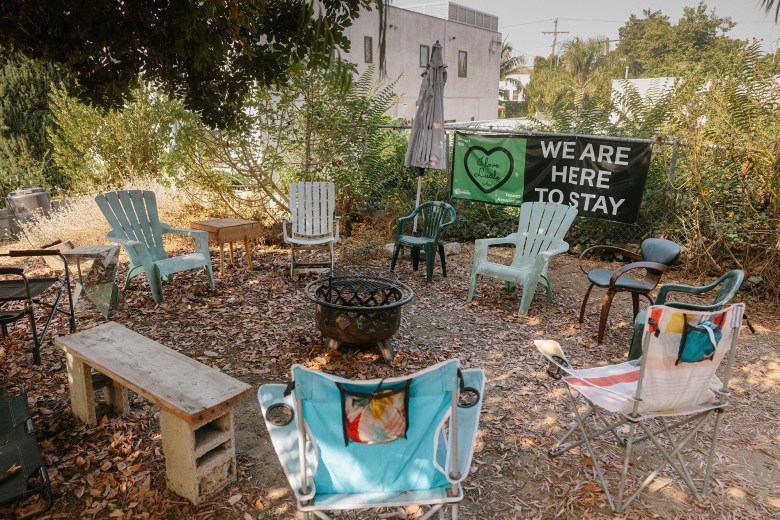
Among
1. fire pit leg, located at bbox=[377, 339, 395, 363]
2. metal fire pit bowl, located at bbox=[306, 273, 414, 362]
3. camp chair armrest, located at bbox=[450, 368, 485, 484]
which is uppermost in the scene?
camp chair armrest, located at bbox=[450, 368, 485, 484]

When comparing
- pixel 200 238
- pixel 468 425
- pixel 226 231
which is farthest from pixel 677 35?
pixel 468 425

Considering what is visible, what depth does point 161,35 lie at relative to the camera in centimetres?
283

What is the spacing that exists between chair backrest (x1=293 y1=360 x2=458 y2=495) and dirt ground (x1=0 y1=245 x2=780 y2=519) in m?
0.72

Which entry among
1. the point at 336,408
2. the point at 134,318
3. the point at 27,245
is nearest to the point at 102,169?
the point at 27,245

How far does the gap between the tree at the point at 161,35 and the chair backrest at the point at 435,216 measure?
320 cm

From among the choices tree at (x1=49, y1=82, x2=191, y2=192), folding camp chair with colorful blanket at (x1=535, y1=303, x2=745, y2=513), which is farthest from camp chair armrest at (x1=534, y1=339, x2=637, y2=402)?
tree at (x1=49, y1=82, x2=191, y2=192)

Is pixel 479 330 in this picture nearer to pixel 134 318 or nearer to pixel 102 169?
pixel 134 318

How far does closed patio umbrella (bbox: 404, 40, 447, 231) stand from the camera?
638cm

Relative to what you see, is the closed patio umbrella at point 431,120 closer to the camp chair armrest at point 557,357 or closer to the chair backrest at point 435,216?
the chair backrest at point 435,216

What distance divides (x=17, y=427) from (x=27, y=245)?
5.65 meters

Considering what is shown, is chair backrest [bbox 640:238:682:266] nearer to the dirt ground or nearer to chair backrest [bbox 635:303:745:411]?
the dirt ground

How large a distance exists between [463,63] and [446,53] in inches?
83.6

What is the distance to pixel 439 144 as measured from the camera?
6.48 metres

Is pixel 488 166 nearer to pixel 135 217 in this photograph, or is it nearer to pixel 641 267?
pixel 641 267
